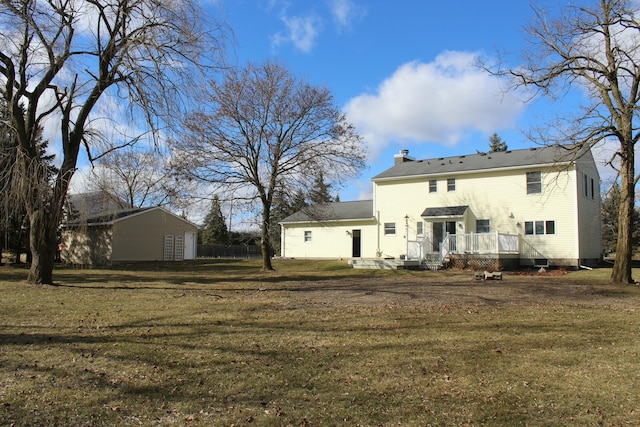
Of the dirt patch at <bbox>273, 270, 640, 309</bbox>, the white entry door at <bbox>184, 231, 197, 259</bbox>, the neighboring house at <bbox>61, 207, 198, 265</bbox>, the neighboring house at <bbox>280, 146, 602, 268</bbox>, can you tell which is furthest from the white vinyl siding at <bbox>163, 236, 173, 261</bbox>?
the dirt patch at <bbox>273, 270, 640, 309</bbox>

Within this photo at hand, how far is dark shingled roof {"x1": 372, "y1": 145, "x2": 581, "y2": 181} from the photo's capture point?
24.8 m

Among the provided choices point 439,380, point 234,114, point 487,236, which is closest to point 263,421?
point 439,380

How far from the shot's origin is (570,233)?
23.4 meters

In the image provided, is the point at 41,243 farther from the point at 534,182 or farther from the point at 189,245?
the point at 189,245

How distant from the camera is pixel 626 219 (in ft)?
49.4

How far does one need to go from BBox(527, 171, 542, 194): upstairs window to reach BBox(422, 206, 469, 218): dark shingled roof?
3.43 meters

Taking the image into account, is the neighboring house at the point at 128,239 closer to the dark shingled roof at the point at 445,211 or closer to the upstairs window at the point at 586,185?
the dark shingled roof at the point at 445,211

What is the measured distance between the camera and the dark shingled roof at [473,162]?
2483 cm

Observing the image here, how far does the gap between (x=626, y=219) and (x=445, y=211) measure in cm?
1153

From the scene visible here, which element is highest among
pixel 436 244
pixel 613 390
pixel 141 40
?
pixel 141 40

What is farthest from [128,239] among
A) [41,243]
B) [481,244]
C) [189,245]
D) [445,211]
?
[481,244]

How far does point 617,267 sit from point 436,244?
1218cm

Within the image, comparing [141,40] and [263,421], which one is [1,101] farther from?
[263,421]

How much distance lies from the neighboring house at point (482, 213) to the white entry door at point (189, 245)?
13070 millimetres
